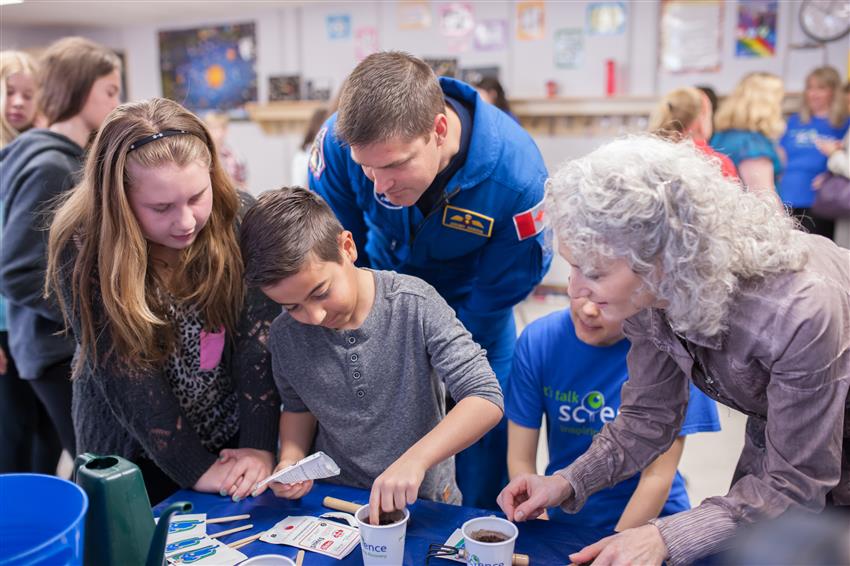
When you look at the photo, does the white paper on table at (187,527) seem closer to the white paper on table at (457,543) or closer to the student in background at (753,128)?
the white paper on table at (457,543)

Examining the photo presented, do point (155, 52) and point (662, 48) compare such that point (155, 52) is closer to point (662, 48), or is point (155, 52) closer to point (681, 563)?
point (662, 48)

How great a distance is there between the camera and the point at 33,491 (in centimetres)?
93

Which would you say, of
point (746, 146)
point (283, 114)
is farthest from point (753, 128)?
point (283, 114)

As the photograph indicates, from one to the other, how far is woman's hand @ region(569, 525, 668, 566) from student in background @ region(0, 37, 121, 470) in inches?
63.8

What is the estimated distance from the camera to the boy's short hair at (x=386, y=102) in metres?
1.49

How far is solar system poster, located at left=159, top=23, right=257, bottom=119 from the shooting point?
6688 mm

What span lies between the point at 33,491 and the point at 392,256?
1.17 meters

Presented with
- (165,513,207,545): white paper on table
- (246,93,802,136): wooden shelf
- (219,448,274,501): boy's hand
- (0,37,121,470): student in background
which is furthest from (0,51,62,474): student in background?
(246,93,802,136): wooden shelf

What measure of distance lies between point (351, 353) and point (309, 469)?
11.0 inches

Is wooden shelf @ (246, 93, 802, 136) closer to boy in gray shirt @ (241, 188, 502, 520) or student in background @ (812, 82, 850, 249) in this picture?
student in background @ (812, 82, 850, 249)

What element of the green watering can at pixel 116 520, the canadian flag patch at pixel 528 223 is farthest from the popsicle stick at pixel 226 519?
the canadian flag patch at pixel 528 223

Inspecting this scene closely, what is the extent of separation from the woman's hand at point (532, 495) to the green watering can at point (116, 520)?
55 centimetres

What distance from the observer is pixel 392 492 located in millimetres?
1165

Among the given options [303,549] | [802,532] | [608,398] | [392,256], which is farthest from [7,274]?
[802,532]
